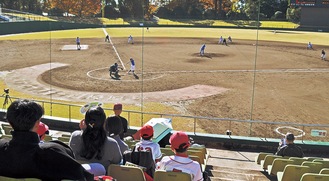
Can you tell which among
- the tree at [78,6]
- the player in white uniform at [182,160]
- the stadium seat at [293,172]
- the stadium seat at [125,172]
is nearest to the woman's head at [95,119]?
the stadium seat at [125,172]

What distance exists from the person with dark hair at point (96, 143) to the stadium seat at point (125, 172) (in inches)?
3.8

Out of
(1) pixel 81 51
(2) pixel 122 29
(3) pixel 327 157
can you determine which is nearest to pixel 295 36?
(2) pixel 122 29

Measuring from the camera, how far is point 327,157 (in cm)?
1154

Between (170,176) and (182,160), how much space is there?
25 centimetres

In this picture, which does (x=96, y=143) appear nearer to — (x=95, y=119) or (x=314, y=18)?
(x=95, y=119)

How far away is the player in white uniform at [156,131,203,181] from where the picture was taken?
15.7ft

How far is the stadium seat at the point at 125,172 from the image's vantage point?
4.71 metres

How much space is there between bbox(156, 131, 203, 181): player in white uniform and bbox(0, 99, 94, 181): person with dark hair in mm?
1531

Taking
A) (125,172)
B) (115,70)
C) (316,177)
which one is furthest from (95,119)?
(115,70)

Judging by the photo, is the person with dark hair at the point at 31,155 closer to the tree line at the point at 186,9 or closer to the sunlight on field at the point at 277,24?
the tree line at the point at 186,9

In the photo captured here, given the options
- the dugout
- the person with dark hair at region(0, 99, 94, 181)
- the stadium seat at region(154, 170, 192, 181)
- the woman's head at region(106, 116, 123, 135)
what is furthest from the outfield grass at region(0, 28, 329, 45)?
the person with dark hair at region(0, 99, 94, 181)

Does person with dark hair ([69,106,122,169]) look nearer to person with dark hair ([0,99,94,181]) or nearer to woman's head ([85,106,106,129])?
woman's head ([85,106,106,129])

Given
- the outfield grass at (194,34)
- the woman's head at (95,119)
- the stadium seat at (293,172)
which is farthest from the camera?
the outfield grass at (194,34)

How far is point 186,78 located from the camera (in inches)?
1102
